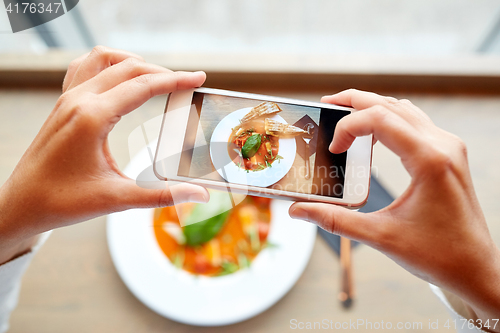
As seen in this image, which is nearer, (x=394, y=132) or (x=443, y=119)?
(x=394, y=132)

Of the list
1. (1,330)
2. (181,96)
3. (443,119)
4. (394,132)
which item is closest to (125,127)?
(181,96)

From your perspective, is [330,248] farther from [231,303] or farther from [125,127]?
[125,127]

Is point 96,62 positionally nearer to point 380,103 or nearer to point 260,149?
point 260,149

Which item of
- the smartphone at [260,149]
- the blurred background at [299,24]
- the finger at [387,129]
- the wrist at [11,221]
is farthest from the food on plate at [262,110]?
the blurred background at [299,24]

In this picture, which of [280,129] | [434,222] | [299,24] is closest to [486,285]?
[434,222]

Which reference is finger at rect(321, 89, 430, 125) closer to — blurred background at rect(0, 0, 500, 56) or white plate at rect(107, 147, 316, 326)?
white plate at rect(107, 147, 316, 326)

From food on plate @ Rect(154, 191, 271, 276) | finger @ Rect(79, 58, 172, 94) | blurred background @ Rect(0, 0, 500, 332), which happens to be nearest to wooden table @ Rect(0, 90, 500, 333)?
blurred background @ Rect(0, 0, 500, 332)
